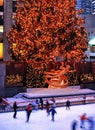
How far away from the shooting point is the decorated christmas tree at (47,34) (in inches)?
1449

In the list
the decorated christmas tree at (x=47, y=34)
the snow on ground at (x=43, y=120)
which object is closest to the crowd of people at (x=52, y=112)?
the snow on ground at (x=43, y=120)

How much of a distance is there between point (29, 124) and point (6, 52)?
960 inches

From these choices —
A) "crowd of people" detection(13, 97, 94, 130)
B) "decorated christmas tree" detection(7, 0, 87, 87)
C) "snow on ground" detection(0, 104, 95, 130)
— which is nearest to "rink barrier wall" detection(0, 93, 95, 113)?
"crowd of people" detection(13, 97, 94, 130)

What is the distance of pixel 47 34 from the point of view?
36750 mm

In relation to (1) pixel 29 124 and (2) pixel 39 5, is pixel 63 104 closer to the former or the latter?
(1) pixel 29 124

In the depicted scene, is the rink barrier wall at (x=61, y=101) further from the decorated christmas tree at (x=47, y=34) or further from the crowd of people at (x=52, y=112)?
the decorated christmas tree at (x=47, y=34)

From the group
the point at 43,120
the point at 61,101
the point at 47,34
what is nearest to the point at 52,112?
the point at 43,120

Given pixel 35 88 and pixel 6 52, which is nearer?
pixel 35 88

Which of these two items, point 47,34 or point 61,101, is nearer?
point 61,101

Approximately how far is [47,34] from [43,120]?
15.2 m

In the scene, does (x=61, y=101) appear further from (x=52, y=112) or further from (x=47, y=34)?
(x=47, y=34)

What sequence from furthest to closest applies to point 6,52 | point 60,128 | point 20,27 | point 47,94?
point 6,52, point 20,27, point 47,94, point 60,128

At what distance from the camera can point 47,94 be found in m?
31.8

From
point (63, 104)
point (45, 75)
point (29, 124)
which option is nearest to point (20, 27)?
point (45, 75)
